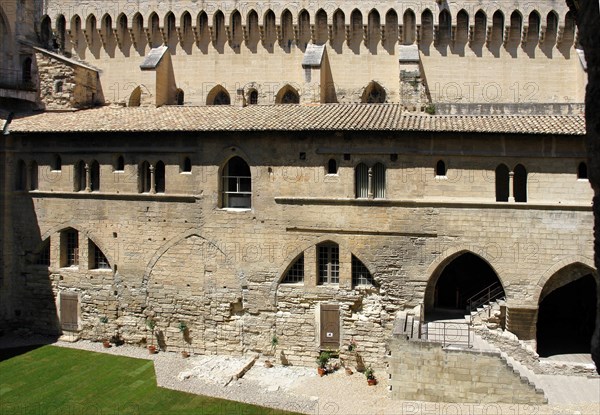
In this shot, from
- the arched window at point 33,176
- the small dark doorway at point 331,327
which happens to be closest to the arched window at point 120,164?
the arched window at point 33,176

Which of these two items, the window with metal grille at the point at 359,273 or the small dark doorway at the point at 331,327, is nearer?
the small dark doorway at the point at 331,327

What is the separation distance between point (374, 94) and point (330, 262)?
30.4 feet

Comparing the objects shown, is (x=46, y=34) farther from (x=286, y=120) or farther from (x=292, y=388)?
(x=292, y=388)

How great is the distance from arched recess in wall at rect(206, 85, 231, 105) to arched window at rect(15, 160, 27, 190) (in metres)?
8.67

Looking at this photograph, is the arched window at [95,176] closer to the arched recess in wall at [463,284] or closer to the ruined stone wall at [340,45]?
the ruined stone wall at [340,45]

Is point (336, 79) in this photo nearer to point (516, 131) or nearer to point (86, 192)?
point (516, 131)

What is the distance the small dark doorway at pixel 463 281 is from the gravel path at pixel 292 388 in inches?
193

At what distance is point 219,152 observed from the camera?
69.9 feet

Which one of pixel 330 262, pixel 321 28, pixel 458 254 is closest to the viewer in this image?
pixel 458 254

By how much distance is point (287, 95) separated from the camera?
86.6 ft

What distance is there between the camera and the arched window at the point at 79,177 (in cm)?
2283

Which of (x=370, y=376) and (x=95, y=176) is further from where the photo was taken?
(x=95, y=176)

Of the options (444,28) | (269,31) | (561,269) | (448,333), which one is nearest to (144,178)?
(269,31)

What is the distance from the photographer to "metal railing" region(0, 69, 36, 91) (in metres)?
25.3
